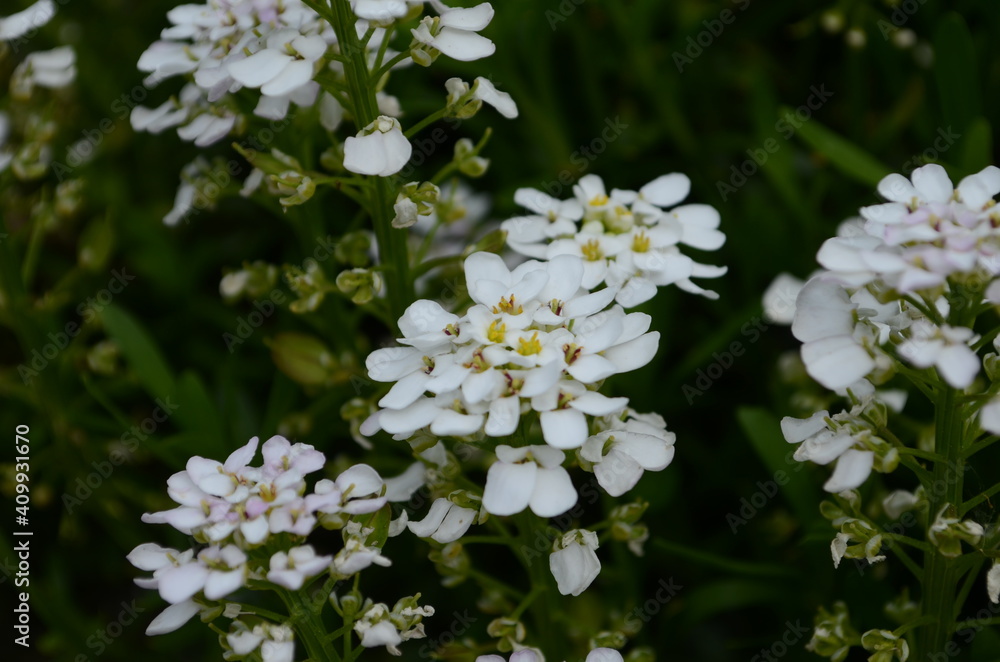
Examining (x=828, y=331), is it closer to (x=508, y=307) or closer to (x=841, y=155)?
(x=508, y=307)

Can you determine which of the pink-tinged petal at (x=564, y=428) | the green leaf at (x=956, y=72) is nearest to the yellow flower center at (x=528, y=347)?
the pink-tinged petal at (x=564, y=428)

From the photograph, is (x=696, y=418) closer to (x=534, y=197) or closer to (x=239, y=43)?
(x=534, y=197)

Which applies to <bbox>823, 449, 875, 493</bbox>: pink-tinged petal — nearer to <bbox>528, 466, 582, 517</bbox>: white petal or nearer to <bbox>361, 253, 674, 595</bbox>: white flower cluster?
<bbox>361, 253, 674, 595</bbox>: white flower cluster

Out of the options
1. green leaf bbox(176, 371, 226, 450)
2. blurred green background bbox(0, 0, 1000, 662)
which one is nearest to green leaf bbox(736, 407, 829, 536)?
blurred green background bbox(0, 0, 1000, 662)

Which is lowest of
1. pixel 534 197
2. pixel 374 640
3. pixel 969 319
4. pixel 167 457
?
pixel 167 457

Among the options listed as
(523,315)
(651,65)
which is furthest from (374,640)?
(651,65)
